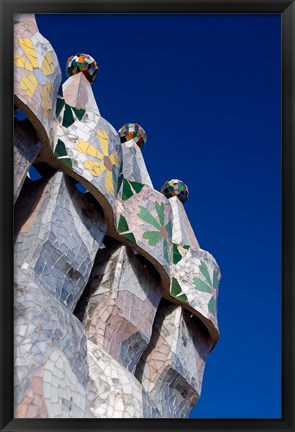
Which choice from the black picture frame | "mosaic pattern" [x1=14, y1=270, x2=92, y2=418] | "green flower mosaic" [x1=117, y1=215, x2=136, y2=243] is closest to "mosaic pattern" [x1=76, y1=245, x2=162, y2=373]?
"green flower mosaic" [x1=117, y1=215, x2=136, y2=243]

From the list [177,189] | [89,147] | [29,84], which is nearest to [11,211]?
[29,84]

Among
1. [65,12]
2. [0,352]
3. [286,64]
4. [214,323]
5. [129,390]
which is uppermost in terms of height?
[214,323]

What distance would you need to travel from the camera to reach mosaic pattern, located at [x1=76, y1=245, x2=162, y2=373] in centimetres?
746

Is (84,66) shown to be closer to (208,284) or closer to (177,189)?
(177,189)

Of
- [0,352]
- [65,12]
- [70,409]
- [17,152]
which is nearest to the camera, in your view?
[0,352]

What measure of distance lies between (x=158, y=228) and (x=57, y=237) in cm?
163

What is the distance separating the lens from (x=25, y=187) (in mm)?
7195

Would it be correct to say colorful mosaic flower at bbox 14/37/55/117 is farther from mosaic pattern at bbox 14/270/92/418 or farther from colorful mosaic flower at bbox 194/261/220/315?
colorful mosaic flower at bbox 194/261/220/315

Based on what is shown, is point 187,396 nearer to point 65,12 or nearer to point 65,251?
point 65,251

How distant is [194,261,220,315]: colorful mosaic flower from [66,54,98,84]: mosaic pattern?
2273mm

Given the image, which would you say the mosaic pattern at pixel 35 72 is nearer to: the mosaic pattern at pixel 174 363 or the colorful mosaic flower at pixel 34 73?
the colorful mosaic flower at pixel 34 73

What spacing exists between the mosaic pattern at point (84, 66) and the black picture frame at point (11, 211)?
4725 mm

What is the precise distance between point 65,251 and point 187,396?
2563mm

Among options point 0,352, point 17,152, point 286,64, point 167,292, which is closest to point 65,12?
point 286,64
